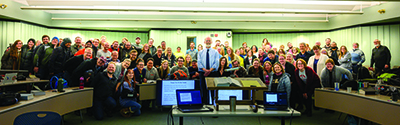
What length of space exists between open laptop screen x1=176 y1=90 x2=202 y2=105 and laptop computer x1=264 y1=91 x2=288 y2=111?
0.85m

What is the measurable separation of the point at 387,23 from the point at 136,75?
31.6 ft

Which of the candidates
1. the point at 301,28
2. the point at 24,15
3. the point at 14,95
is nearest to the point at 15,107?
the point at 14,95

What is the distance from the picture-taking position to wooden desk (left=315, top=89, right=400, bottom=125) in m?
3.14

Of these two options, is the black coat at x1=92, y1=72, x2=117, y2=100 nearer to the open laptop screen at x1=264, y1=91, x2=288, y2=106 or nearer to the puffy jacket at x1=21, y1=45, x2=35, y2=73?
the puffy jacket at x1=21, y1=45, x2=35, y2=73

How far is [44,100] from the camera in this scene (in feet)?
11.0

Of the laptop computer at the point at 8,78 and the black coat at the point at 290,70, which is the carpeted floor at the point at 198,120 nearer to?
the black coat at the point at 290,70

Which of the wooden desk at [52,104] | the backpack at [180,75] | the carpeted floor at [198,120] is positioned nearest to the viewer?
the wooden desk at [52,104]

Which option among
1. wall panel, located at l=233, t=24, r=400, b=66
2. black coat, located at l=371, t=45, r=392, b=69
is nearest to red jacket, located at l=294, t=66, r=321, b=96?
black coat, located at l=371, t=45, r=392, b=69

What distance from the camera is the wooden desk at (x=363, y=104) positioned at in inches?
124

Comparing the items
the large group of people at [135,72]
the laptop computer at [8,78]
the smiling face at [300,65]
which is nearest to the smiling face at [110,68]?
the large group of people at [135,72]

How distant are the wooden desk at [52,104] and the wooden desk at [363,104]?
14.8 feet

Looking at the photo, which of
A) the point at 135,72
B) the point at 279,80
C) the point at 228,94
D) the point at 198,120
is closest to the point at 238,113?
the point at 228,94

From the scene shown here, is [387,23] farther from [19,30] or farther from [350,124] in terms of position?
[19,30]

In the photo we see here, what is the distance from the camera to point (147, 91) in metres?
5.23
